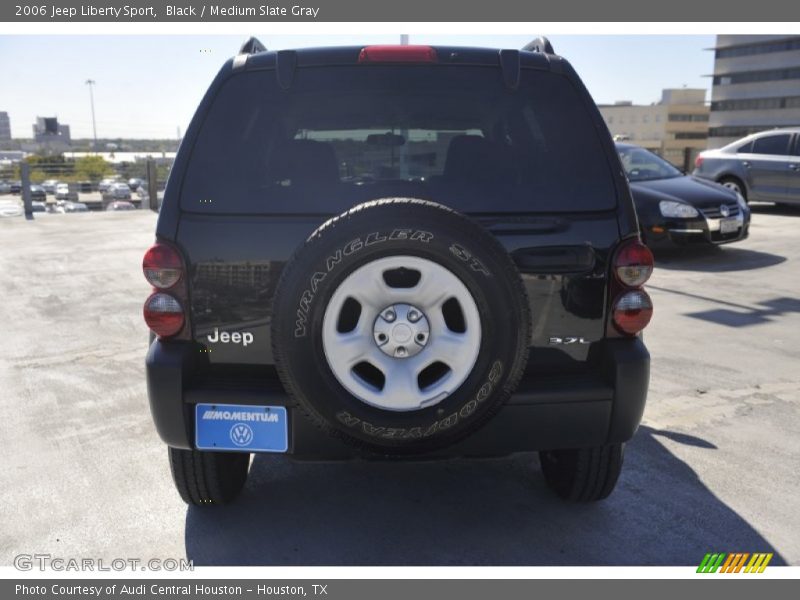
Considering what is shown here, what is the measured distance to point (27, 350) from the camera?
5.55m

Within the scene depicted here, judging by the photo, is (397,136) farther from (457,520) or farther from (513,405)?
(457,520)

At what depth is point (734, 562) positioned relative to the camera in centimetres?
272

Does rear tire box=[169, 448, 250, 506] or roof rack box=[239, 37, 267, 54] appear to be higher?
roof rack box=[239, 37, 267, 54]

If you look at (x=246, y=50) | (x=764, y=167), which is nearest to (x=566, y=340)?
(x=246, y=50)

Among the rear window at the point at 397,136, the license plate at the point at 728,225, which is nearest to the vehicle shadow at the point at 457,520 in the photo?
the rear window at the point at 397,136

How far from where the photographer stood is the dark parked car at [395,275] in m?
2.29

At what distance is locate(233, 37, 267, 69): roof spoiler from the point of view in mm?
2775

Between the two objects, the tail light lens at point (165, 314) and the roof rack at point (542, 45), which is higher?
the roof rack at point (542, 45)

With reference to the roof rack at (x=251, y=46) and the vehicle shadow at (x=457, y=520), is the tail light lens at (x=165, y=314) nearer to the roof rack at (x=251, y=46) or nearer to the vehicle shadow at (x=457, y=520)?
the vehicle shadow at (x=457, y=520)

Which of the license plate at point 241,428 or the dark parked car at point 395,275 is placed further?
the license plate at point 241,428

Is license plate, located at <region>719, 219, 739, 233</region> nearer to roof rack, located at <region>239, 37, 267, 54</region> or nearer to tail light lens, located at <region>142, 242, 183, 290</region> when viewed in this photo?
roof rack, located at <region>239, 37, 267, 54</region>

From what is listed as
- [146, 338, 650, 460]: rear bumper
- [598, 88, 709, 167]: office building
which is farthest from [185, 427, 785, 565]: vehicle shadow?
[598, 88, 709, 167]: office building

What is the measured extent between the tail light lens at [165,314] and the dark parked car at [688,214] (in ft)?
24.0
